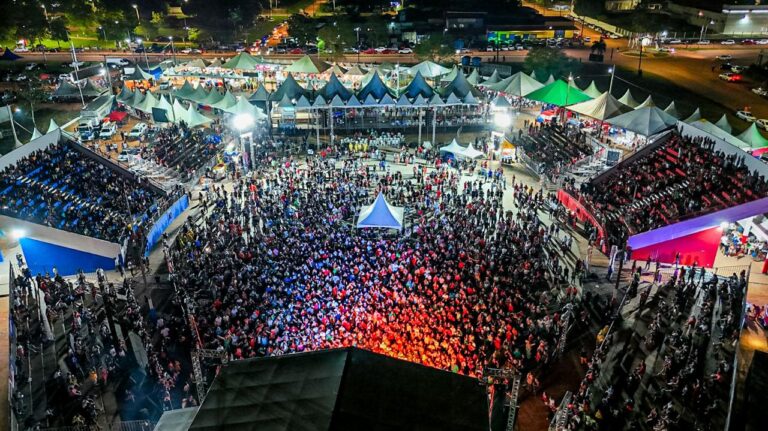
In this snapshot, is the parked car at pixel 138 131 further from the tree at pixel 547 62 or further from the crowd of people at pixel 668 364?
the tree at pixel 547 62

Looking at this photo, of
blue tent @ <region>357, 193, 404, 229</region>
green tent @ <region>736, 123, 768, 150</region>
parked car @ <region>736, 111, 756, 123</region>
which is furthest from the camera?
parked car @ <region>736, 111, 756, 123</region>

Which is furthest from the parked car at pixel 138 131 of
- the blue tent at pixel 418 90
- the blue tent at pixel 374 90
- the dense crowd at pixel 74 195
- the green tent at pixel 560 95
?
the green tent at pixel 560 95

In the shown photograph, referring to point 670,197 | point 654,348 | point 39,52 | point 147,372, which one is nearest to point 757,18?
point 670,197

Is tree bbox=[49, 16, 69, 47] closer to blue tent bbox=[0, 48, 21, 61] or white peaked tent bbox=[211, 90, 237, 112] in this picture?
blue tent bbox=[0, 48, 21, 61]

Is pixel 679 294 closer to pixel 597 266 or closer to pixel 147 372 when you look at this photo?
pixel 597 266

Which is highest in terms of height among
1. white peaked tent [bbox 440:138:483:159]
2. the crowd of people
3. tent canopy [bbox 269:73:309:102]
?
tent canopy [bbox 269:73:309:102]

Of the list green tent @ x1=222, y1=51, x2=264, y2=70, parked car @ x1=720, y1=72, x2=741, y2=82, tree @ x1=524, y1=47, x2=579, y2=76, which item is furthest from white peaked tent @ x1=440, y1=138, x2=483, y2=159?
parked car @ x1=720, y1=72, x2=741, y2=82

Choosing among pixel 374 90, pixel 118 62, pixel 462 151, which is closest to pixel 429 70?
pixel 374 90
